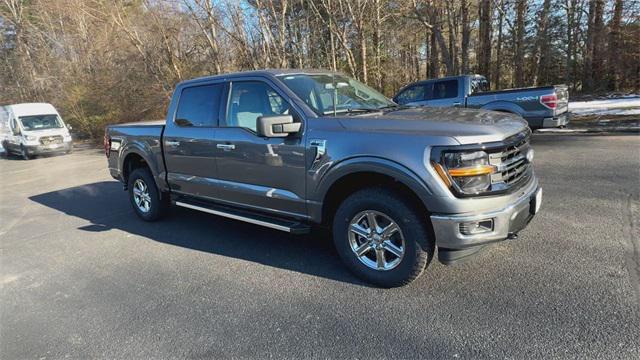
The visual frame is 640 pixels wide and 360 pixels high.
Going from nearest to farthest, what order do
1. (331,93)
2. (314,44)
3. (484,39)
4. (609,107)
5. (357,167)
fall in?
(357,167) < (331,93) < (609,107) < (314,44) < (484,39)

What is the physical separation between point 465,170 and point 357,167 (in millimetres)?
859

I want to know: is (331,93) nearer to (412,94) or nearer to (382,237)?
(382,237)

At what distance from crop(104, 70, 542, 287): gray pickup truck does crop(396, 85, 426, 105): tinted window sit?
8.09m

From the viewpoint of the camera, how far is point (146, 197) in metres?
6.01

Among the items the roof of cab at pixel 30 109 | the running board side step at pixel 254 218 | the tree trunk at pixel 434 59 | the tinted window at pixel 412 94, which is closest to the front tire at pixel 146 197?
the running board side step at pixel 254 218

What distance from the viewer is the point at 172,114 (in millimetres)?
5402

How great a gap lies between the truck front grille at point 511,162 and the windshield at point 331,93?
1434 mm

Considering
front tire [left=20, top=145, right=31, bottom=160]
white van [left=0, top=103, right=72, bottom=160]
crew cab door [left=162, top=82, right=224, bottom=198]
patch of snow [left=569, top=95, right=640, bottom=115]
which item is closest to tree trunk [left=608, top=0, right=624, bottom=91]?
patch of snow [left=569, top=95, right=640, bottom=115]

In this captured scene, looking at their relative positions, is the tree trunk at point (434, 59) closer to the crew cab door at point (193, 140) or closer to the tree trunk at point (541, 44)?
the tree trunk at point (541, 44)

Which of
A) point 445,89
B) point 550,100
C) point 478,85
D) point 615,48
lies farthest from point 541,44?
point 550,100

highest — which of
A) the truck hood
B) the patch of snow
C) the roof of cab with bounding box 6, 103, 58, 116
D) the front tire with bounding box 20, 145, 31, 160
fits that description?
the roof of cab with bounding box 6, 103, 58, 116

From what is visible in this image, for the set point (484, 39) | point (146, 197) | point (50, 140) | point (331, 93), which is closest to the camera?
point (331, 93)

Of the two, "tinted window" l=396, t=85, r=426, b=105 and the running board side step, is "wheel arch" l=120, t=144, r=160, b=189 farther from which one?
"tinted window" l=396, t=85, r=426, b=105

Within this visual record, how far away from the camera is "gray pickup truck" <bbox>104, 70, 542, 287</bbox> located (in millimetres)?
3096
